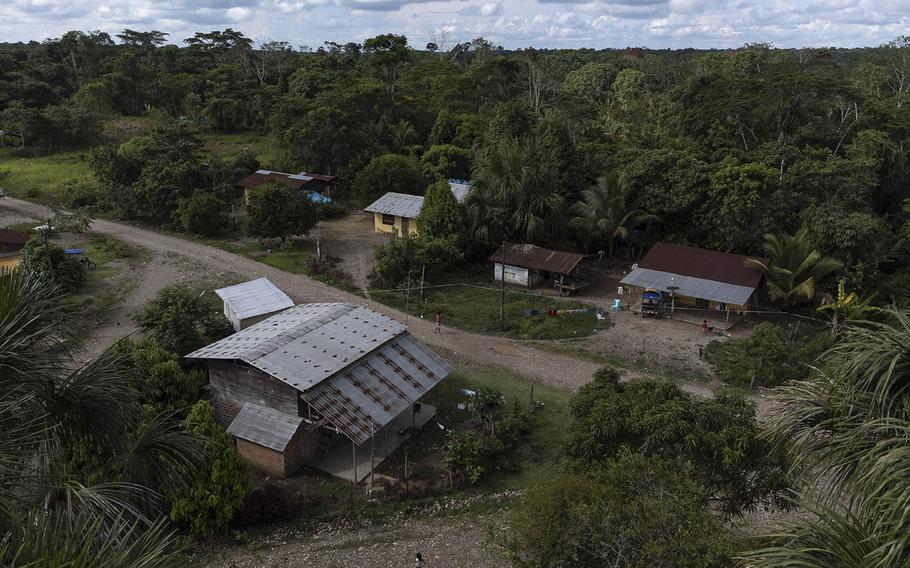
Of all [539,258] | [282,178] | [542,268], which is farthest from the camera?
[282,178]

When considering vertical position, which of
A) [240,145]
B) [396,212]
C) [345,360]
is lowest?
[345,360]

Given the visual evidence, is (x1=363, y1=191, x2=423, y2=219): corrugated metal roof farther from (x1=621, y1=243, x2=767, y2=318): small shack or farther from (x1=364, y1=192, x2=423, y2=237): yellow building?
(x1=621, y1=243, x2=767, y2=318): small shack

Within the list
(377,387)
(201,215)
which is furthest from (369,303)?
(201,215)

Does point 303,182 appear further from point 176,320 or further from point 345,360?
point 345,360

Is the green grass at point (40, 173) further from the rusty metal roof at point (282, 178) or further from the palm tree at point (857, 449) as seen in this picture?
the palm tree at point (857, 449)

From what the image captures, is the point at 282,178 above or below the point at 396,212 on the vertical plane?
above
